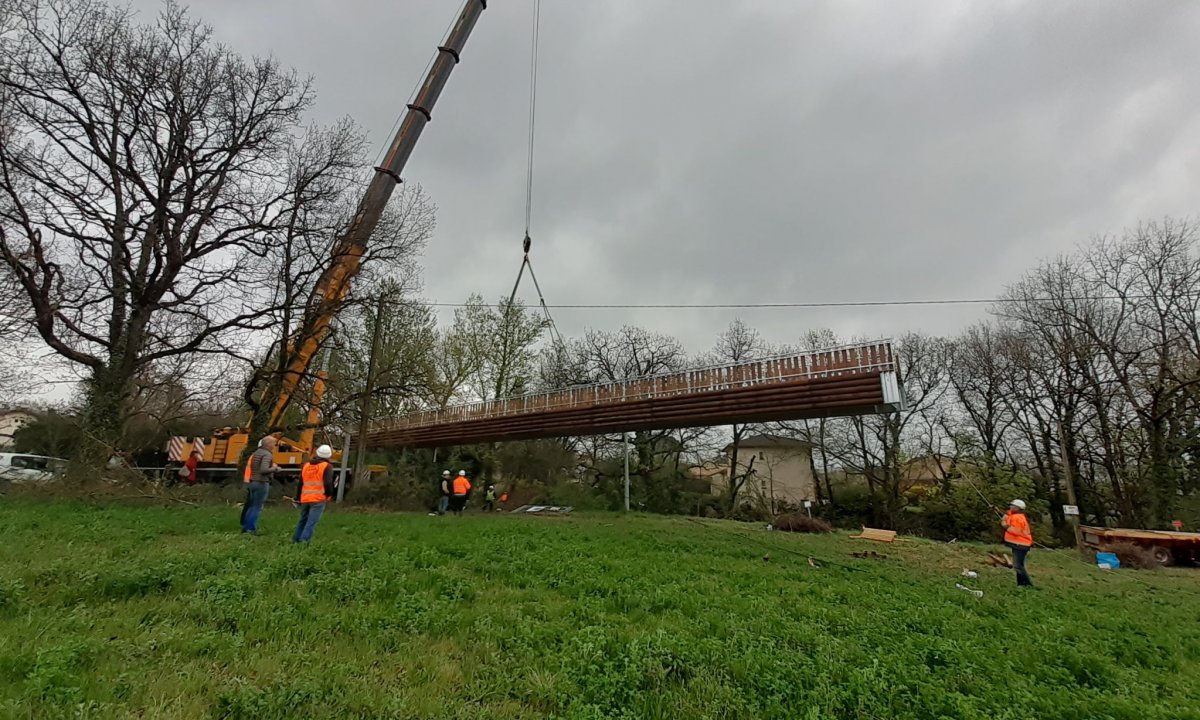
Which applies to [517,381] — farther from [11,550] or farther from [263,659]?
[263,659]

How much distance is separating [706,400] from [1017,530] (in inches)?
304

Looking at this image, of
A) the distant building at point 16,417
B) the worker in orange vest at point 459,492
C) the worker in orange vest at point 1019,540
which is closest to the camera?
the worker in orange vest at point 1019,540

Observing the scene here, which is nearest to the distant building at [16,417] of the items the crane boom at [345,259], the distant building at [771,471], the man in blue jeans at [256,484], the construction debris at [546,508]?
the crane boom at [345,259]

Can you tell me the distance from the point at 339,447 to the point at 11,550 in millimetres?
19089

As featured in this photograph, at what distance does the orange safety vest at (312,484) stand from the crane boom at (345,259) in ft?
25.7

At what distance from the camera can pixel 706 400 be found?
15875mm

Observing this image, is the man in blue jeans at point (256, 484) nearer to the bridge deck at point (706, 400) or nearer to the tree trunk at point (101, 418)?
the tree trunk at point (101, 418)

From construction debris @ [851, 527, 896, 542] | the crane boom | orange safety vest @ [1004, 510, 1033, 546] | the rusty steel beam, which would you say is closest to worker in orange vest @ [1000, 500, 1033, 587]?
orange safety vest @ [1004, 510, 1033, 546]

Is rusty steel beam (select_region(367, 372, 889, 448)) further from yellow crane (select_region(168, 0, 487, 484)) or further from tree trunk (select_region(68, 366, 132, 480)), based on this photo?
tree trunk (select_region(68, 366, 132, 480))

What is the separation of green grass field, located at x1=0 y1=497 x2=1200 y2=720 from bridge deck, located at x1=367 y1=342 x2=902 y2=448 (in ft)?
20.0

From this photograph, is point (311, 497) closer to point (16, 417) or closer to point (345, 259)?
point (345, 259)

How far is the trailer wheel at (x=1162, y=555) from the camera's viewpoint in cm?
1722

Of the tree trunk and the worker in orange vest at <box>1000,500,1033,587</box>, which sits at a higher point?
the tree trunk

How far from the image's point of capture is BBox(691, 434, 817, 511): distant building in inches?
1339
